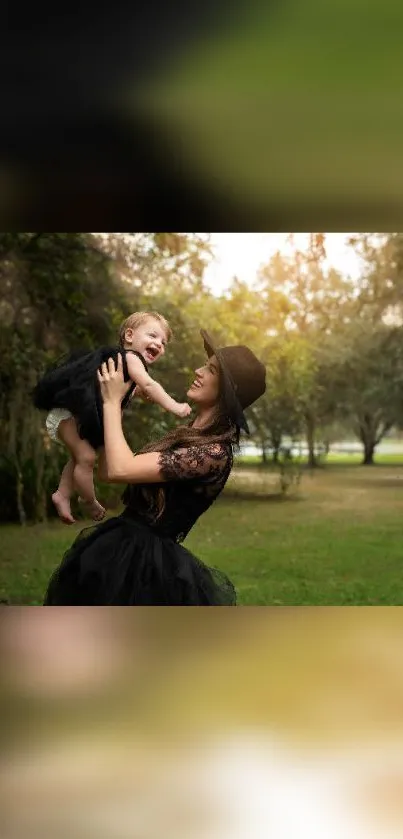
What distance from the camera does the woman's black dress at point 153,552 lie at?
394cm

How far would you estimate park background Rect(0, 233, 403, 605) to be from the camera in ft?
16.8

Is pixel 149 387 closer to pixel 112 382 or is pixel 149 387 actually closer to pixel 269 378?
pixel 112 382

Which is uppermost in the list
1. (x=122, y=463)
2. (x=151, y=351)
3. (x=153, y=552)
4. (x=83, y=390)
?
(x=151, y=351)

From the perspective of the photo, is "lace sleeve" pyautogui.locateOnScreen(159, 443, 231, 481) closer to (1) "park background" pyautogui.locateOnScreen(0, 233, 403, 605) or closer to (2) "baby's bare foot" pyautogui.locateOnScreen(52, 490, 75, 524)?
(2) "baby's bare foot" pyautogui.locateOnScreen(52, 490, 75, 524)

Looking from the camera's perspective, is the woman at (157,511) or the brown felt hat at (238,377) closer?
the woman at (157,511)

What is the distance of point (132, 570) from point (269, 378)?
1.71 meters

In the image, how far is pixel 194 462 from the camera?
13.5ft

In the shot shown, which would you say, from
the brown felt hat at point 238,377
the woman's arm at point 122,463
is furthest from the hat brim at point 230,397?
the woman's arm at point 122,463

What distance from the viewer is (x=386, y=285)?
5.45 m

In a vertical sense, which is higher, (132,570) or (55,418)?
(55,418)

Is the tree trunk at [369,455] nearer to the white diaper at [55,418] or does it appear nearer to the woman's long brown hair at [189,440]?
the woman's long brown hair at [189,440]

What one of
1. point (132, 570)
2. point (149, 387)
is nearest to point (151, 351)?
point (149, 387)
